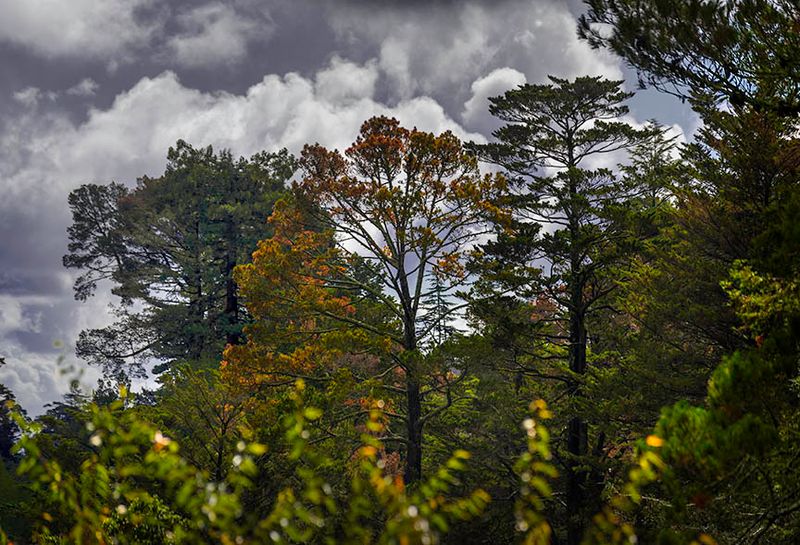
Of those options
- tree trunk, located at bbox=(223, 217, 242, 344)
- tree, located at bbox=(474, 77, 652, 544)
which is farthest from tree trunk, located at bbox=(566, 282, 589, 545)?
tree trunk, located at bbox=(223, 217, 242, 344)

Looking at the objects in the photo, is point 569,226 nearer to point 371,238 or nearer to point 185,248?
point 371,238

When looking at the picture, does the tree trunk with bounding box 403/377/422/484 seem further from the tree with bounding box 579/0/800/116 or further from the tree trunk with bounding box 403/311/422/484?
the tree with bounding box 579/0/800/116

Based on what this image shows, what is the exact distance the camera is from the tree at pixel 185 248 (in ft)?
79.8

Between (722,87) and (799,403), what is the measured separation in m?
4.74

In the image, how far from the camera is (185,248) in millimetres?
25938

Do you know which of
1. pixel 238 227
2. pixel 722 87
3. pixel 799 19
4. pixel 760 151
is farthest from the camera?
pixel 238 227

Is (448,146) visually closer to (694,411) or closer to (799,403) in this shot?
(799,403)

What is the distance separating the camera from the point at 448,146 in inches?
558

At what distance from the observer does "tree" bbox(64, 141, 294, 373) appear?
24.3m

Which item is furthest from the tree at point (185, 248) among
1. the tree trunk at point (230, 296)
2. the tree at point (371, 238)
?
the tree at point (371, 238)

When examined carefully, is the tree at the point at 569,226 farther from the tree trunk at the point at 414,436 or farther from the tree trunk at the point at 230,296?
the tree trunk at the point at 230,296

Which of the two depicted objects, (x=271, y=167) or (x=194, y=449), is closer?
(x=194, y=449)

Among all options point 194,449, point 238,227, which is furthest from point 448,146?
point 238,227

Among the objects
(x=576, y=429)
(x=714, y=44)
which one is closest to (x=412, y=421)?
(x=576, y=429)
